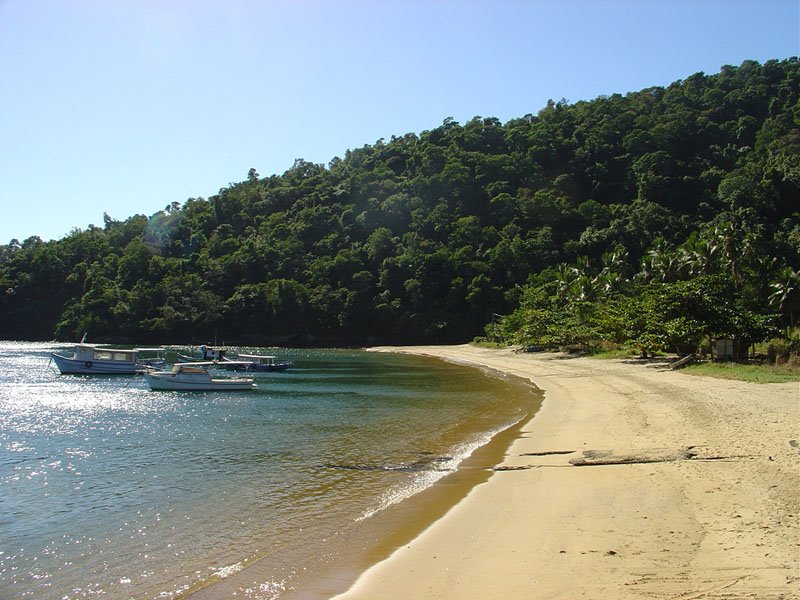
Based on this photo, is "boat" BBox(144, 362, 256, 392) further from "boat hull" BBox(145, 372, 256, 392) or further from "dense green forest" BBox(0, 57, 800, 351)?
"dense green forest" BBox(0, 57, 800, 351)

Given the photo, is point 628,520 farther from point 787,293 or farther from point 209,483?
point 787,293

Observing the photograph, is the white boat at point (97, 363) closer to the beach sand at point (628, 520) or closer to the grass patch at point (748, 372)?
the grass patch at point (748, 372)

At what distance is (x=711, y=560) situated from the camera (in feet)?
24.4

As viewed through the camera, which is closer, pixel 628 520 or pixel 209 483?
pixel 628 520

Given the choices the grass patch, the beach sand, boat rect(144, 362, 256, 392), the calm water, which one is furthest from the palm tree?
boat rect(144, 362, 256, 392)

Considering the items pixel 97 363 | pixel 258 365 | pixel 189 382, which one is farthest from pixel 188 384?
pixel 258 365

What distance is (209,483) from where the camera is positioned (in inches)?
577

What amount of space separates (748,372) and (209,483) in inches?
1036

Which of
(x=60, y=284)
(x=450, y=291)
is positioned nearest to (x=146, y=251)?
(x=60, y=284)

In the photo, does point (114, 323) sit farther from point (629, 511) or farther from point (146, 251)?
point (629, 511)

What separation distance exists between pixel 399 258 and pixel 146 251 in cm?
6648

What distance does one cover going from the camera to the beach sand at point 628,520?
281 inches

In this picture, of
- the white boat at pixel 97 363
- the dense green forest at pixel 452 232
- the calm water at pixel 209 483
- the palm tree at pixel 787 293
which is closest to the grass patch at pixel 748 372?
the calm water at pixel 209 483

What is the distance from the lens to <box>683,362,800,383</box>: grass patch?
2562cm
